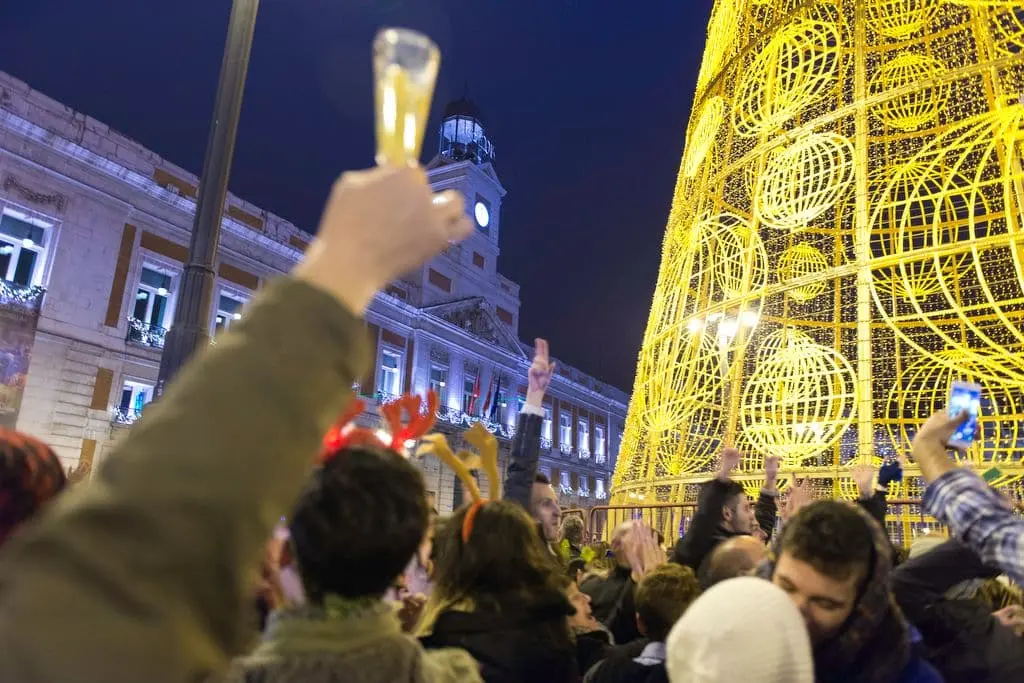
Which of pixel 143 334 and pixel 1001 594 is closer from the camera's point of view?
pixel 1001 594

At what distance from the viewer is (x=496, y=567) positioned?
1991mm

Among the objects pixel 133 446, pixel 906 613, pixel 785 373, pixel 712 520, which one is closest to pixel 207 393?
pixel 133 446

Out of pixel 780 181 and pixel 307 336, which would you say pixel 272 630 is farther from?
pixel 780 181

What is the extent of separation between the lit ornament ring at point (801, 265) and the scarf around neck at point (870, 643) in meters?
5.24


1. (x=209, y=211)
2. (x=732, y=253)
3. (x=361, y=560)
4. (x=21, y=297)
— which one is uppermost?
(x=21, y=297)

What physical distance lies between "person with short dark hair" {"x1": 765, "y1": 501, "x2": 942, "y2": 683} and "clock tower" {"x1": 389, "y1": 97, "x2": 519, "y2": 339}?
25.3 m

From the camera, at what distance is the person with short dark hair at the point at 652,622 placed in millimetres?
2023

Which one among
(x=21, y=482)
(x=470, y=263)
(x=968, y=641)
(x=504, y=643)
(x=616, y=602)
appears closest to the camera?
(x=21, y=482)

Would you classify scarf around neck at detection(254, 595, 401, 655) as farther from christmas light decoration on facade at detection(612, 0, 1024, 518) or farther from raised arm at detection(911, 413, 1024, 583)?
christmas light decoration on facade at detection(612, 0, 1024, 518)

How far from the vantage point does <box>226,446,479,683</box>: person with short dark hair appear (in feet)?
3.99

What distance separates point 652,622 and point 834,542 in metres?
0.82

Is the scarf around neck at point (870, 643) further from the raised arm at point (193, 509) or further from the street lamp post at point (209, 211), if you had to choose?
the street lamp post at point (209, 211)

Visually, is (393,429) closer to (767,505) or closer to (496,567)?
(496,567)

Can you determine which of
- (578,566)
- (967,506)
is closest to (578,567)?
(578,566)
